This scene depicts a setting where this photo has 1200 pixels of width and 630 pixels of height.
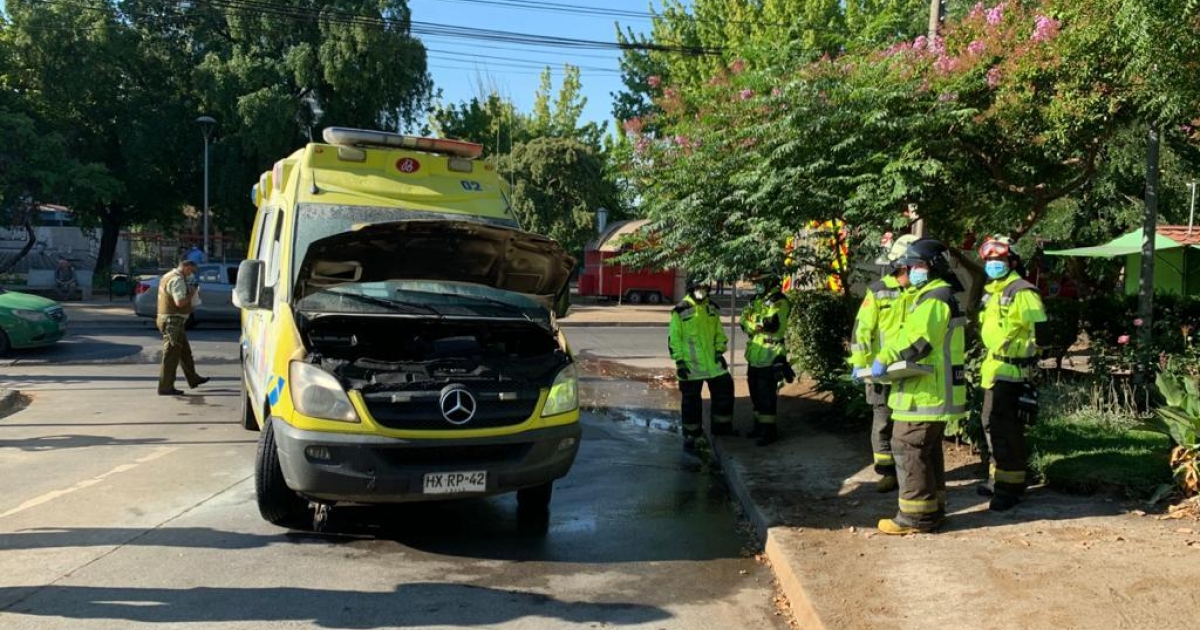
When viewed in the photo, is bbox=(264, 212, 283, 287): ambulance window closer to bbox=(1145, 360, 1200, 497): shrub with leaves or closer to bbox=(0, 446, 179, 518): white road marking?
→ bbox=(0, 446, 179, 518): white road marking

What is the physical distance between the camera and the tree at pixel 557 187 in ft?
98.8

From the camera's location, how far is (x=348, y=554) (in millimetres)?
5238

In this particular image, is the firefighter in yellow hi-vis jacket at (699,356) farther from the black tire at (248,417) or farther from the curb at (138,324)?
the curb at (138,324)

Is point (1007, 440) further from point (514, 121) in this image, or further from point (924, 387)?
point (514, 121)

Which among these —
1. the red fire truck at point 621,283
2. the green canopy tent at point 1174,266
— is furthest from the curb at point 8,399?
the red fire truck at point 621,283

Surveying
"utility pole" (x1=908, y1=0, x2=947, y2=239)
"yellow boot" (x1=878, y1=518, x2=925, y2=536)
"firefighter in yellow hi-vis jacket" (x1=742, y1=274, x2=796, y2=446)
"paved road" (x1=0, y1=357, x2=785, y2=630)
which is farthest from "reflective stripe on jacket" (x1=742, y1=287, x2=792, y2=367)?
"yellow boot" (x1=878, y1=518, x2=925, y2=536)

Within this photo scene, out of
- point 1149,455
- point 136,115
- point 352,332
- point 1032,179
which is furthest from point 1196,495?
point 136,115

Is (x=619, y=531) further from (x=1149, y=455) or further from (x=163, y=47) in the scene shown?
(x=163, y=47)

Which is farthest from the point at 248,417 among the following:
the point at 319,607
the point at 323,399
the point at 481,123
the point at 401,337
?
the point at 481,123

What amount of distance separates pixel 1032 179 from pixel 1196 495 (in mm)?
3482

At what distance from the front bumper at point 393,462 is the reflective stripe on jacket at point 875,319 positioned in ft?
7.33

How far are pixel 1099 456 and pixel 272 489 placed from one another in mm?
5483

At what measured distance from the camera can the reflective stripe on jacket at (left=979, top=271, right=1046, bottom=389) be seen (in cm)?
564

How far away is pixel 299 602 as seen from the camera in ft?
14.6
